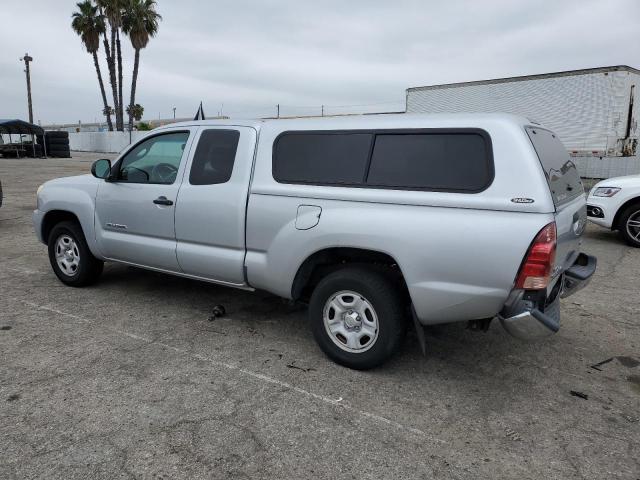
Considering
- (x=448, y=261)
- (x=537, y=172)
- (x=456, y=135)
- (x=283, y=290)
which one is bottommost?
(x=283, y=290)

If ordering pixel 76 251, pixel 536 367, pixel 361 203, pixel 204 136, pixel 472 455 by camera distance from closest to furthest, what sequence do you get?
pixel 472 455
pixel 361 203
pixel 536 367
pixel 204 136
pixel 76 251

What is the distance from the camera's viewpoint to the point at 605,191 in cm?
797

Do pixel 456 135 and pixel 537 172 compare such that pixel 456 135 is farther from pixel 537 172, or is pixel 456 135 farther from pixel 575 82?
pixel 575 82

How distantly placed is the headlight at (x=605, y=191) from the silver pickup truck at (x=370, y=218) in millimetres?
4735

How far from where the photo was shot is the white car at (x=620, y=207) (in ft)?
25.3

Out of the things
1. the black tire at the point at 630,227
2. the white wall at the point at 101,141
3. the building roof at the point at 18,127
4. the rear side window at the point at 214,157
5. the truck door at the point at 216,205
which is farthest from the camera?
the white wall at the point at 101,141

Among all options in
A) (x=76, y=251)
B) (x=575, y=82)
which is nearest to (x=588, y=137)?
(x=575, y=82)

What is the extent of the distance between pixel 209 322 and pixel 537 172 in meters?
2.94

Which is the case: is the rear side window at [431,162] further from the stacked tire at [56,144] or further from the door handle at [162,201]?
the stacked tire at [56,144]

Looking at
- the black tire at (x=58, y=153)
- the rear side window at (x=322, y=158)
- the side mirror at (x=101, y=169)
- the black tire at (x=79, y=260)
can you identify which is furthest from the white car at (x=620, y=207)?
the black tire at (x=58, y=153)

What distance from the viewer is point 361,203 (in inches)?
132

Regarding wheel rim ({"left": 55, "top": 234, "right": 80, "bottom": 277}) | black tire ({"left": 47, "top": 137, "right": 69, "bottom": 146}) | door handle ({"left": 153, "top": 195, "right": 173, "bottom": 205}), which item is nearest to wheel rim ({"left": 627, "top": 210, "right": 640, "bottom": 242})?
door handle ({"left": 153, "top": 195, "right": 173, "bottom": 205})

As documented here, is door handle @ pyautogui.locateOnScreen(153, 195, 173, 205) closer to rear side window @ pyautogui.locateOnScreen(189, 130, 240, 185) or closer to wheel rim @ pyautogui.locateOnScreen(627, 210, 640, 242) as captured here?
rear side window @ pyautogui.locateOnScreen(189, 130, 240, 185)

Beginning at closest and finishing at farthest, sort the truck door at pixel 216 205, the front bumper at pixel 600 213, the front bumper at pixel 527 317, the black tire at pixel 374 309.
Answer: the front bumper at pixel 527 317, the black tire at pixel 374 309, the truck door at pixel 216 205, the front bumper at pixel 600 213
